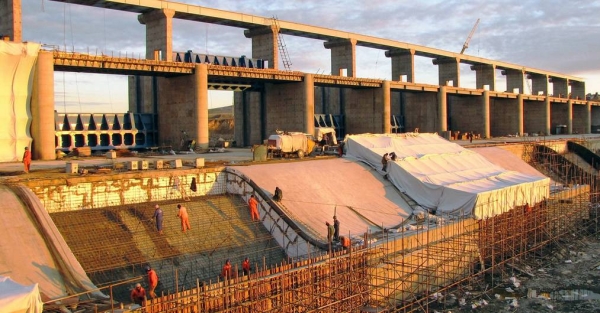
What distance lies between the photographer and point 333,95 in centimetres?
6272

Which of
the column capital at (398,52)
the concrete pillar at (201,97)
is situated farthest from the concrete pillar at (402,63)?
the concrete pillar at (201,97)

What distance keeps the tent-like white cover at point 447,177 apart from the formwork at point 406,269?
28.4 inches

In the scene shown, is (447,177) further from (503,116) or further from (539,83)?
(539,83)

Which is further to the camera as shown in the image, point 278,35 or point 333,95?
point 333,95

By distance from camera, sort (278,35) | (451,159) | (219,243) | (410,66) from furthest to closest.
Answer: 1. (410,66)
2. (278,35)
3. (451,159)
4. (219,243)

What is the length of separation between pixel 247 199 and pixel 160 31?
2005cm

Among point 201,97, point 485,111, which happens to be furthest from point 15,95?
point 485,111

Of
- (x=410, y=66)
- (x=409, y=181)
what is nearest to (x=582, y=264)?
(x=409, y=181)

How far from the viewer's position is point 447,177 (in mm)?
29422

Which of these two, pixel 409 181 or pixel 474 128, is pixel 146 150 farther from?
pixel 474 128

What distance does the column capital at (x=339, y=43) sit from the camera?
5212cm

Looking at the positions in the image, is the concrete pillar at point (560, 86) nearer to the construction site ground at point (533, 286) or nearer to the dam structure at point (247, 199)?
the dam structure at point (247, 199)

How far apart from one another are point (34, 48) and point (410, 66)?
131ft

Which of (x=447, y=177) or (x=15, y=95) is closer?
(x=15, y=95)
